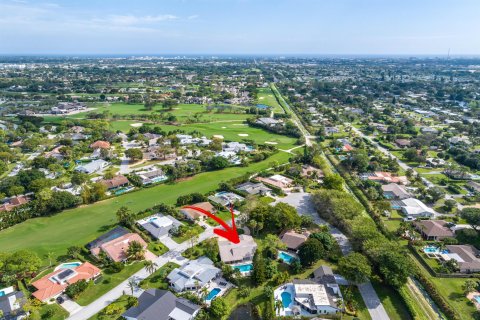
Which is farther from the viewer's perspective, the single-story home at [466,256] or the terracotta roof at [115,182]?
the terracotta roof at [115,182]

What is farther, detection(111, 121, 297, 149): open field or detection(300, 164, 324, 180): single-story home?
detection(111, 121, 297, 149): open field

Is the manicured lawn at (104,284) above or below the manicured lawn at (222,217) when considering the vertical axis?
below

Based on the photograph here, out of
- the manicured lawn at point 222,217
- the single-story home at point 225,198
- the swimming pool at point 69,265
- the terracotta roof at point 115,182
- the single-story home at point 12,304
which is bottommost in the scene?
the swimming pool at point 69,265

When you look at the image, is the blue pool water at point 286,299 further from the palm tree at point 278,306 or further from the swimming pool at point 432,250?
the swimming pool at point 432,250

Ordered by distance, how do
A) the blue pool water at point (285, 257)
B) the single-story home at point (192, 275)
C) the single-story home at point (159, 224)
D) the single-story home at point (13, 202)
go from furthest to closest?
the single-story home at point (13, 202) → the single-story home at point (159, 224) → the blue pool water at point (285, 257) → the single-story home at point (192, 275)

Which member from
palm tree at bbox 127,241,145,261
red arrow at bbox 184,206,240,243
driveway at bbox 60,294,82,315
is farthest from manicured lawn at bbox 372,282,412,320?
driveway at bbox 60,294,82,315

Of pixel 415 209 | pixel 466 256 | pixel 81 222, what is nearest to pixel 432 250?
pixel 466 256

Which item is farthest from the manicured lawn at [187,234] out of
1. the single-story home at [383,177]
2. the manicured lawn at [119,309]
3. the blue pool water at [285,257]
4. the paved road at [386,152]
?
the paved road at [386,152]

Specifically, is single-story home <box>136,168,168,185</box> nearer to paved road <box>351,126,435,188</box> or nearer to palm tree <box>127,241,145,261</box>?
palm tree <box>127,241,145,261</box>

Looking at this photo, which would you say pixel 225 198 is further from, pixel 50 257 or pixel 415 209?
pixel 415 209
